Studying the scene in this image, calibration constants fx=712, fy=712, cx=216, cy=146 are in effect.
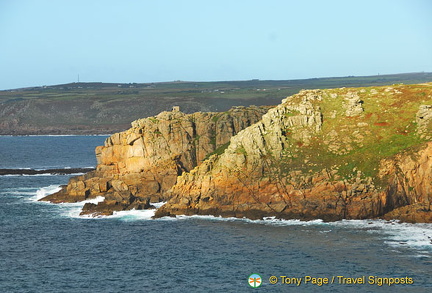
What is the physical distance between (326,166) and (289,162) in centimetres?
524

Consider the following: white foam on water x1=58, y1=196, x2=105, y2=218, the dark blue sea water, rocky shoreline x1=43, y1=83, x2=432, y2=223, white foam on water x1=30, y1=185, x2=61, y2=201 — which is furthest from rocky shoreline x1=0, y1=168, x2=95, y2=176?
the dark blue sea water

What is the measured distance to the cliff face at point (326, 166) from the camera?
295ft

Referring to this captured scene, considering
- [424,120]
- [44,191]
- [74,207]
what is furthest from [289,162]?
[44,191]

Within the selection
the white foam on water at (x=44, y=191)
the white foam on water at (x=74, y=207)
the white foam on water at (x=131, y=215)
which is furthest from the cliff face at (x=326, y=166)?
the white foam on water at (x=44, y=191)

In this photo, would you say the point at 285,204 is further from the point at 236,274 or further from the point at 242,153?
the point at 236,274

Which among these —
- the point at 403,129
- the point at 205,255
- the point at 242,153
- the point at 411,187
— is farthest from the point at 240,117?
the point at 205,255

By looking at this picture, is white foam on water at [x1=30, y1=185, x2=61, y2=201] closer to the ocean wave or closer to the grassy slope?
the ocean wave

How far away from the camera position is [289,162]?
320 feet

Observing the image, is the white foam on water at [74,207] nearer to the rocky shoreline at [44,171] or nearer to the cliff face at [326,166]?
the cliff face at [326,166]

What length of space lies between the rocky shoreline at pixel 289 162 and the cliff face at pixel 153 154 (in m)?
0.17

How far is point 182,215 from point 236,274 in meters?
29.9

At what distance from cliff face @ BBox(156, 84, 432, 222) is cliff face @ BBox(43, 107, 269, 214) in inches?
278

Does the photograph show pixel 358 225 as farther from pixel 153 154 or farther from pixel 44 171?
pixel 44 171

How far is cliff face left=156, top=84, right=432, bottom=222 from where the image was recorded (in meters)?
90.0
